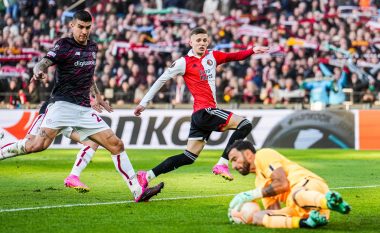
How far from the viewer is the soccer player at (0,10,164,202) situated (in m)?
11.2

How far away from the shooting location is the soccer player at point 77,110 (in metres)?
11.2

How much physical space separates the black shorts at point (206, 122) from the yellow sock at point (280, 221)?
3.91 meters

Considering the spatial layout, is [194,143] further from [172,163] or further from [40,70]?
[40,70]

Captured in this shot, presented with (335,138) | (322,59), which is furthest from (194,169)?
(322,59)

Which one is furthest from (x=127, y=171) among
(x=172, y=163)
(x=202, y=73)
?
(x=202, y=73)

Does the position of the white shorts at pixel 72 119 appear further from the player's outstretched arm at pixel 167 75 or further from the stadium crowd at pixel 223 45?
the stadium crowd at pixel 223 45

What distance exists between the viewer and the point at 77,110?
11.4 meters

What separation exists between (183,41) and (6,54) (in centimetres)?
564

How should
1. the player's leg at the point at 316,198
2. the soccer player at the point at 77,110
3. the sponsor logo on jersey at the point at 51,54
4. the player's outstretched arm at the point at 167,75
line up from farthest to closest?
the player's outstretched arm at the point at 167,75 → the soccer player at the point at 77,110 → the sponsor logo on jersey at the point at 51,54 → the player's leg at the point at 316,198

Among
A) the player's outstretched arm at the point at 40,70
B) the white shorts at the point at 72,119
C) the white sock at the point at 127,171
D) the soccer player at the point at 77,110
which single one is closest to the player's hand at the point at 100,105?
the soccer player at the point at 77,110

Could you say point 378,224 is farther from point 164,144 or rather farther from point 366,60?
point 366,60

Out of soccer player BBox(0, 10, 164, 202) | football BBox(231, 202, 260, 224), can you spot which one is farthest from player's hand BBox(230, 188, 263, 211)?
soccer player BBox(0, 10, 164, 202)

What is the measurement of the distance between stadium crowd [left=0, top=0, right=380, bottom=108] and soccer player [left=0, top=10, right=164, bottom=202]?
44.8 feet

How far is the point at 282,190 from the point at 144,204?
9.93 ft
